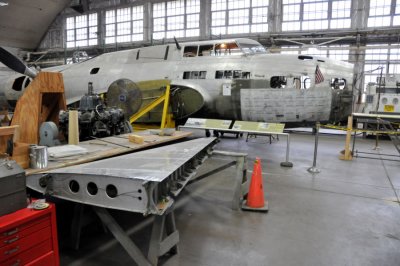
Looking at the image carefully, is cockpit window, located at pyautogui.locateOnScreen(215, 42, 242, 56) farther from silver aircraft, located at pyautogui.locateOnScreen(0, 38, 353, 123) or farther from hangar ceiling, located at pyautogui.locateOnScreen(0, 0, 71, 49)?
hangar ceiling, located at pyautogui.locateOnScreen(0, 0, 71, 49)

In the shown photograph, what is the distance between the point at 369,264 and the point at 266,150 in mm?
6153

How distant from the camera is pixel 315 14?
17.9 metres

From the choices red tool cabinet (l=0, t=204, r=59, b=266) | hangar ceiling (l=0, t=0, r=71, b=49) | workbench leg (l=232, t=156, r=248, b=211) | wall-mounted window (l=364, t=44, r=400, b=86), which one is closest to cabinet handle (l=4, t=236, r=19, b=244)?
red tool cabinet (l=0, t=204, r=59, b=266)

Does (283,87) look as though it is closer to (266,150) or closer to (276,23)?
(266,150)

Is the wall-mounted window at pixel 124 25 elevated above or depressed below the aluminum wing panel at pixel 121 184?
above

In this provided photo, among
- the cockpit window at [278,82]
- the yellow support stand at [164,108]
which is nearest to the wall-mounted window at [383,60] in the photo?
the cockpit window at [278,82]

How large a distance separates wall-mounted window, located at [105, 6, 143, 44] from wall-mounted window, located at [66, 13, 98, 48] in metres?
1.55

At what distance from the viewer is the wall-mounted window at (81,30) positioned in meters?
26.0

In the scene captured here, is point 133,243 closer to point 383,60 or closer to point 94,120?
point 94,120

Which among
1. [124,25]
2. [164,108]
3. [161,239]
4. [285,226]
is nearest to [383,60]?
[164,108]

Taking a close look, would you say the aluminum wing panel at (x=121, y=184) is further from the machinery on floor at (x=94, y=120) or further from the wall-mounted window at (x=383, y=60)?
the wall-mounted window at (x=383, y=60)

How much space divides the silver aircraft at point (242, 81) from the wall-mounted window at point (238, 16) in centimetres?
1123

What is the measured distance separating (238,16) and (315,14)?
485cm

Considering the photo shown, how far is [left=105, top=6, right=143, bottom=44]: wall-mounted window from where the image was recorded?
76.9 ft
